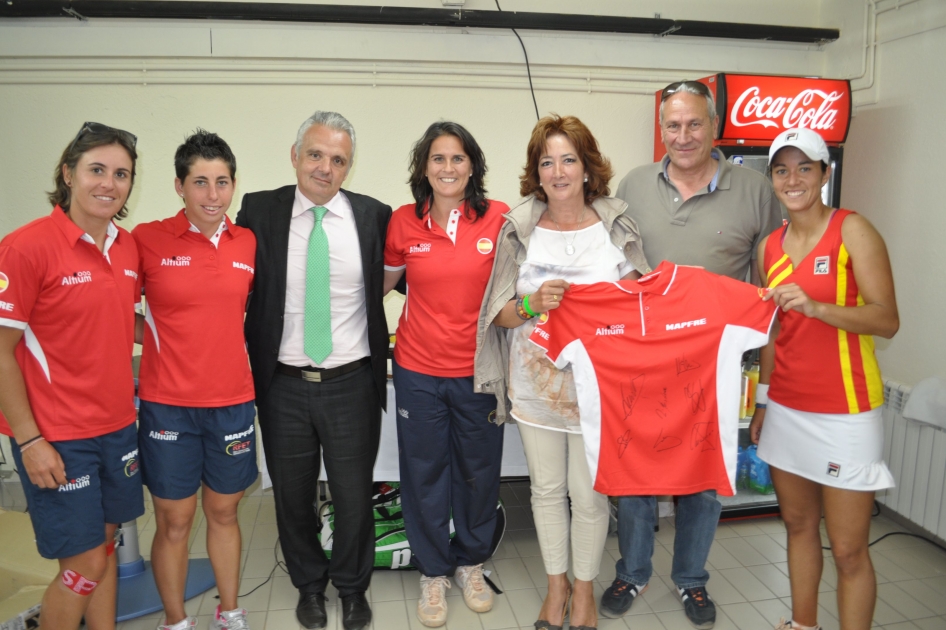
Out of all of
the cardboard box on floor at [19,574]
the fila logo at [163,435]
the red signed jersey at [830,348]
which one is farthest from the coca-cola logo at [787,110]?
the cardboard box on floor at [19,574]

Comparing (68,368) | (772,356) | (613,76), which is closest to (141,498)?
(68,368)

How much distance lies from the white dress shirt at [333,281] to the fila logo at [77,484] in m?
0.72

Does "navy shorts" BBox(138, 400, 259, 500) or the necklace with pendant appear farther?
the necklace with pendant

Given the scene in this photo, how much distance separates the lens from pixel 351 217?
246 cm

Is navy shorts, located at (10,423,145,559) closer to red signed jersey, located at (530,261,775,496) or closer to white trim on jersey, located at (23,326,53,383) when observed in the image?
white trim on jersey, located at (23,326,53,383)

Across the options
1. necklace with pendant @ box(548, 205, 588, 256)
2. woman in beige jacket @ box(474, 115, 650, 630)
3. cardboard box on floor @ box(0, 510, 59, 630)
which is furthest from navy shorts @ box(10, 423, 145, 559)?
necklace with pendant @ box(548, 205, 588, 256)

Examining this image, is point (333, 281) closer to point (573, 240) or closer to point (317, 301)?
point (317, 301)

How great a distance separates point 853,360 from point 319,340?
178 cm

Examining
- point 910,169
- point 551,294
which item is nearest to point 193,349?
point 551,294

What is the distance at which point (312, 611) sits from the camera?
2.63m

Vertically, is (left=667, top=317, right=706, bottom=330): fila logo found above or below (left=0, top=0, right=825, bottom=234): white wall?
below

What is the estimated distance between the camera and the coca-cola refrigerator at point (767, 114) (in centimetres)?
360

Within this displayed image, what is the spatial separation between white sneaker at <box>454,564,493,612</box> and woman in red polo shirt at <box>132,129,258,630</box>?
1114 mm

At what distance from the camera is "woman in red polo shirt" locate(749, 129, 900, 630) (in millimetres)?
1952
